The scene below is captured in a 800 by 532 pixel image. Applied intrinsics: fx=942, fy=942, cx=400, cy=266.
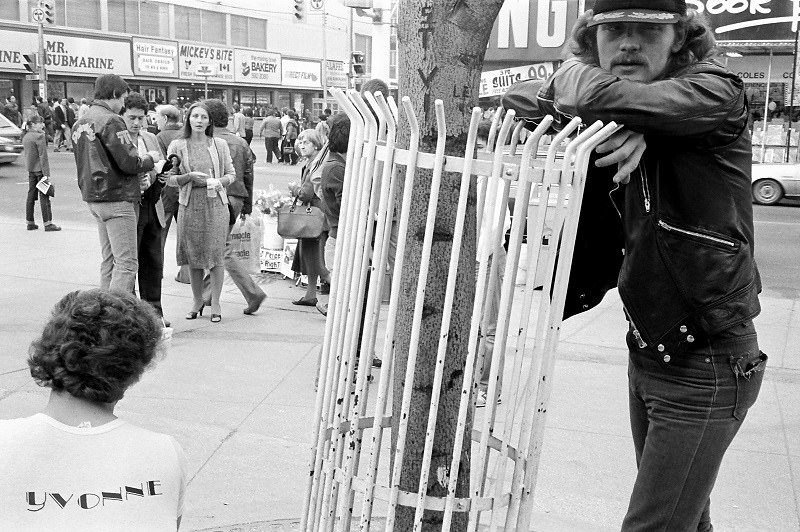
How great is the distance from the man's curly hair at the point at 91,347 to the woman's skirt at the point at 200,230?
4.88 m

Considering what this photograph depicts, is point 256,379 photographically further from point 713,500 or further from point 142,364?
point 142,364

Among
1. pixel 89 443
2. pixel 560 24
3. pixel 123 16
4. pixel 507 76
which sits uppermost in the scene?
pixel 123 16

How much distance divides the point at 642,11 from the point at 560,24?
18.0 metres

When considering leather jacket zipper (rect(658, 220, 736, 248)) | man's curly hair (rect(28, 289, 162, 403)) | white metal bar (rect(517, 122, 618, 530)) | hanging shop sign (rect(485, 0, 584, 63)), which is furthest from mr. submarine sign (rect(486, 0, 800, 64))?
man's curly hair (rect(28, 289, 162, 403))

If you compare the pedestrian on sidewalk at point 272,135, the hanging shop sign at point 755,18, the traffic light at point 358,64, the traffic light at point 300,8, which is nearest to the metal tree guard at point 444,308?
the hanging shop sign at point 755,18

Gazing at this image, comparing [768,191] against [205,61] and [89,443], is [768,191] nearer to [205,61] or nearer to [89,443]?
[89,443]

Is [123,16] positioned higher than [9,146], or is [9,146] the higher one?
[123,16]

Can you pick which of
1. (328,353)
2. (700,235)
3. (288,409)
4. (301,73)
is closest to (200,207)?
(288,409)

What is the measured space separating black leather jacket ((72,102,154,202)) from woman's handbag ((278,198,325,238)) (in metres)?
1.48

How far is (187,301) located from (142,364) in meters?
5.75

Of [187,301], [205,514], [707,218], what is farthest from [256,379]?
[707,218]

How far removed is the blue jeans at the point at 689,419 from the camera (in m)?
A: 2.31

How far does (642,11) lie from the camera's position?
2203mm

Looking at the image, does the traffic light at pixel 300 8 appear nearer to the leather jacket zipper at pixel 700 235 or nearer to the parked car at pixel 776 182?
the parked car at pixel 776 182
